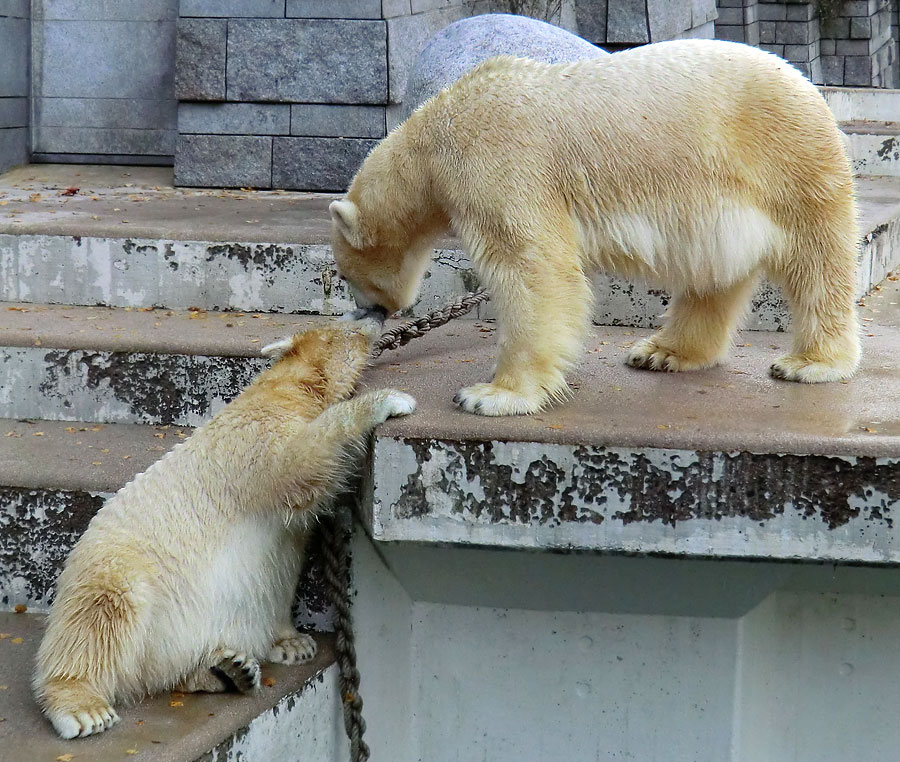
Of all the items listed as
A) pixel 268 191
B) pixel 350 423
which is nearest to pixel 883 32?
pixel 268 191

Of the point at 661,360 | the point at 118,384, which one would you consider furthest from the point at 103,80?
the point at 661,360

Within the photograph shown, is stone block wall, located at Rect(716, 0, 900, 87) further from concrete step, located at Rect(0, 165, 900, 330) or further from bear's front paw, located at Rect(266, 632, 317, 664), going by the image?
bear's front paw, located at Rect(266, 632, 317, 664)

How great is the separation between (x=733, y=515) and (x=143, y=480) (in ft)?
4.22

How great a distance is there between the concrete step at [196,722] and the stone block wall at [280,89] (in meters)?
3.61

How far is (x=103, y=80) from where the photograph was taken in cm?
669

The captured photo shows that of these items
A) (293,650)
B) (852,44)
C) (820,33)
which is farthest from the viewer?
(820,33)

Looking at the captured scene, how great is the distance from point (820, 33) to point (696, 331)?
46.5ft

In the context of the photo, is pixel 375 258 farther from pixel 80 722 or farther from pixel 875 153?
pixel 875 153

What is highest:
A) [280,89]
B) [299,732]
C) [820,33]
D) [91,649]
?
[820,33]

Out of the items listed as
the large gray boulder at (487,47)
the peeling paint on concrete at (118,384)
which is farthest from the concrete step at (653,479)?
the large gray boulder at (487,47)

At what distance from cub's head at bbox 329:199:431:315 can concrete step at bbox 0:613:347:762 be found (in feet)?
2.84

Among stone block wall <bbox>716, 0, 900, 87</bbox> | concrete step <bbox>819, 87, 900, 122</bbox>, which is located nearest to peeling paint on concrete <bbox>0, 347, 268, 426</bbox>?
concrete step <bbox>819, 87, 900, 122</bbox>

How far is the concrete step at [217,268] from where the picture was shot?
11.9ft

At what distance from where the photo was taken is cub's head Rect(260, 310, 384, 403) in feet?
8.31
